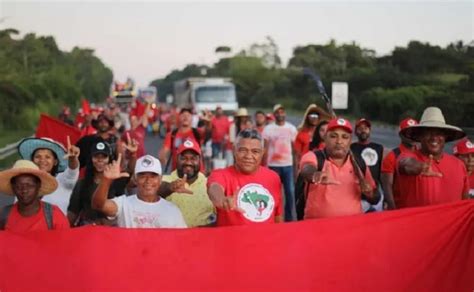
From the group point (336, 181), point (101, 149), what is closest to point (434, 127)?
point (336, 181)

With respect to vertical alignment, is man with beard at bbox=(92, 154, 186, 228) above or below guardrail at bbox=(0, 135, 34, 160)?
above

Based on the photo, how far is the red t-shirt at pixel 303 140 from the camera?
967cm

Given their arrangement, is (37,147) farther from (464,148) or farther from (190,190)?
(464,148)

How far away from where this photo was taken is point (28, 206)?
450 centimetres

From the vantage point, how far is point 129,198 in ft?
15.6

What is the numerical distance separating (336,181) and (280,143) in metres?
5.68

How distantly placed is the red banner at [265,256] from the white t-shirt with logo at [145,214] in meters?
0.26

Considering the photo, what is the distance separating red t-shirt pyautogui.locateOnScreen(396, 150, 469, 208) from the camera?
517cm

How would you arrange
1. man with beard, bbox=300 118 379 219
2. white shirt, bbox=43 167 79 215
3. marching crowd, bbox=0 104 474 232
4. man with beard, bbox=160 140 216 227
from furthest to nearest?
white shirt, bbox=43 167 79 215
man with beard, bbox=160 140 216 227
man with beard, bbox=300 118 379 219
marching crowd, bbox=0 104 474 232

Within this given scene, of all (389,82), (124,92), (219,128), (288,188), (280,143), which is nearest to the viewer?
(288,188)

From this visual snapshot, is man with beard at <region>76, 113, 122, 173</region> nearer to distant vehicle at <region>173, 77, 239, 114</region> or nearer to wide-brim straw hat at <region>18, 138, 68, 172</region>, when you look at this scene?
wide-brim straw hat at <region>18, 138, 68, 172</region>

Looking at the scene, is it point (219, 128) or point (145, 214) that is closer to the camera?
point (145, 214)

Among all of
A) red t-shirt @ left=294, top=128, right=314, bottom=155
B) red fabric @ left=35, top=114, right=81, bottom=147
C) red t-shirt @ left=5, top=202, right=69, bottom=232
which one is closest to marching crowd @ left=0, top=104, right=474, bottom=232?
red t-shirt @ left=5, top=202, right=69, bottom=232

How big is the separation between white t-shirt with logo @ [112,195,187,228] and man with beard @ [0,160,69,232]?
0.37 m
